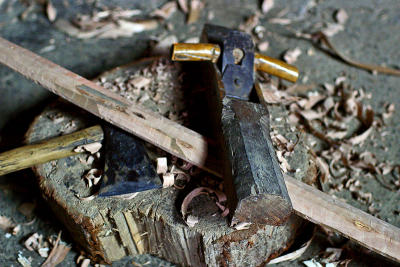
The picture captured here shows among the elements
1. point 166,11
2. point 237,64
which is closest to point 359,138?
point 237,64

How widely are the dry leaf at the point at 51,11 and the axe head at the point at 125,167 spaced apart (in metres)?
2.26

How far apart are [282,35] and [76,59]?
1.83 meters

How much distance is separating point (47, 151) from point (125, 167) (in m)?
0.41

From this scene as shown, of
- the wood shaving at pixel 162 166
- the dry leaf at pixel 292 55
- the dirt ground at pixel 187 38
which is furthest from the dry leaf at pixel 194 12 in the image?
the wood shaving at pixel 162 166

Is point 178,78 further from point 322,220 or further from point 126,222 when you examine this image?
point 322,220

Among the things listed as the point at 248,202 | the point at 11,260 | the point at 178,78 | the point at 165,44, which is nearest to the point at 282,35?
the point at 165,44

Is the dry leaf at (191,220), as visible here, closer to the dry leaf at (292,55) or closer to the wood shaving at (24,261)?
the wood shaving at (24,261)

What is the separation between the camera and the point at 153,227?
1.95 metres

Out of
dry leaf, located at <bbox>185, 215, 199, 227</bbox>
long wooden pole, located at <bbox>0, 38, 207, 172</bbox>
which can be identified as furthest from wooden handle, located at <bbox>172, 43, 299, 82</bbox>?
dry leaf, located at <bbox>185, 215, 199, 227</bbox>

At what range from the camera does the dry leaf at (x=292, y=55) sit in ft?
11.3

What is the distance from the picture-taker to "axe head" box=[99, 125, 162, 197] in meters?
1.93

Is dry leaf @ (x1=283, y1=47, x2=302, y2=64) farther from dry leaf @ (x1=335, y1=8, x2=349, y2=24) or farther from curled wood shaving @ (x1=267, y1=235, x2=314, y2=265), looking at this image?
curled wood shaving @ (x1=267, y1=235, x2=314, y2=265)

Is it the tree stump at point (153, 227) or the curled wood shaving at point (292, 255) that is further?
the curled wood shaving at point (292, 255)

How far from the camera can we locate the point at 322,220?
180 cm
